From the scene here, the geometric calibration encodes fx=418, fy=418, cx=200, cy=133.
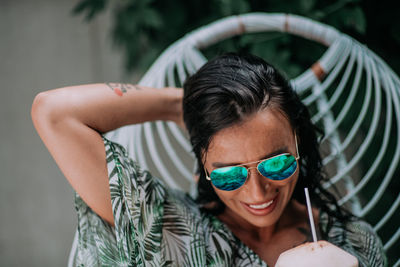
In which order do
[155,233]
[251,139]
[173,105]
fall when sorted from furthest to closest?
[173,105]
[155,233]
[251,139]

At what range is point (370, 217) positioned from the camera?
5.95ft

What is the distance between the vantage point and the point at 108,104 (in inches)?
39.1

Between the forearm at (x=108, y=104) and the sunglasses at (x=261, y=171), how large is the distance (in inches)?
11.3

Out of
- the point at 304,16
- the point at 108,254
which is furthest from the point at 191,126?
the point at 304,16

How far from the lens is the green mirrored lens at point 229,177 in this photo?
33.5 inches

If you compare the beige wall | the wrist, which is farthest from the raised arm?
the beige wall

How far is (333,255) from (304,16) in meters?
1.12

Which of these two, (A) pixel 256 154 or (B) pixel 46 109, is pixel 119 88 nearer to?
(B) pixel 46 109

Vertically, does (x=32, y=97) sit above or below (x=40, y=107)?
below

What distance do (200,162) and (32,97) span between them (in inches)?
62.6

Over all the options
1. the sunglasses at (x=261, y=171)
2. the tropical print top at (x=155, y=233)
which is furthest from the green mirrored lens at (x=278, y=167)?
the tropical print top at (x=155, y=233)

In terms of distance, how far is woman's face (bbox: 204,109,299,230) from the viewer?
2.78ft

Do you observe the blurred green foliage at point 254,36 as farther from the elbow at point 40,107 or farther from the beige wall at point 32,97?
the elbow at point 40,107

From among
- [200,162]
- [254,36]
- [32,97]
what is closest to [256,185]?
[200,162]
